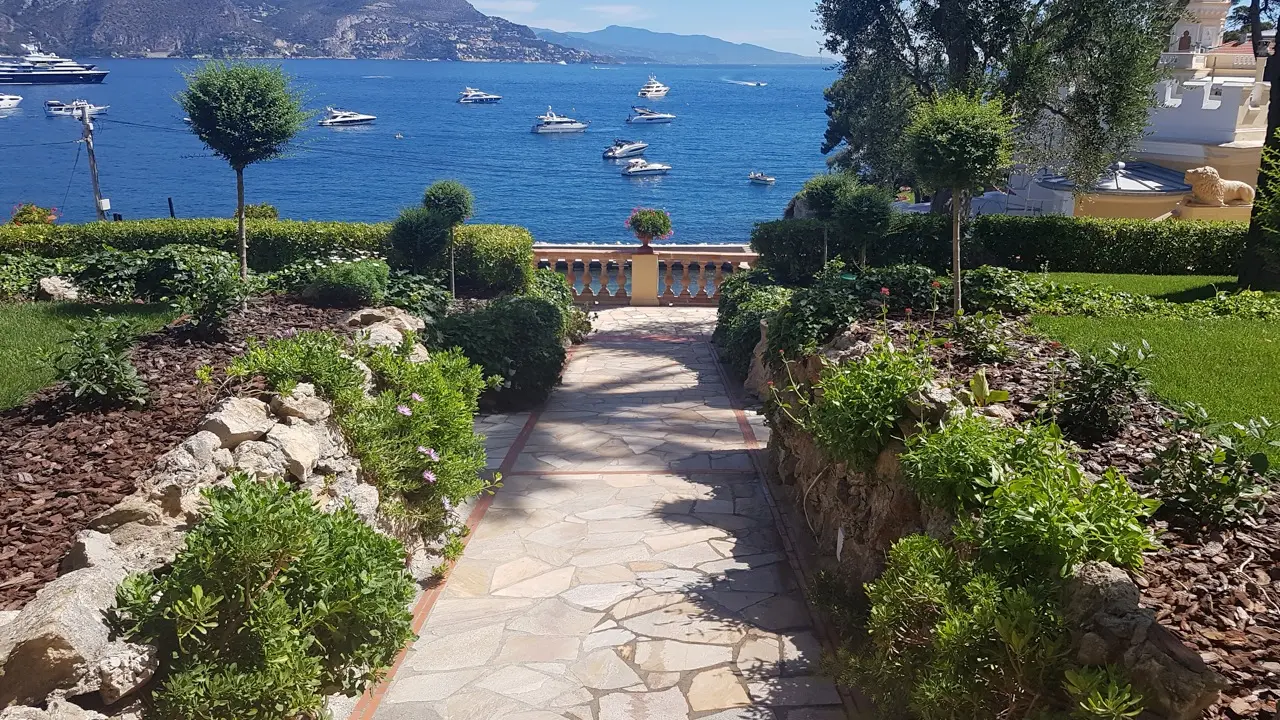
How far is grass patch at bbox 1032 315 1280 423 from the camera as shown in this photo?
5.73 metres

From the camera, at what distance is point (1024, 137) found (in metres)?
14.0

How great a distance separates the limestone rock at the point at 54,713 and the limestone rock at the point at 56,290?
8.44m

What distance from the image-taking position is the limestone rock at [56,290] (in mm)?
10168

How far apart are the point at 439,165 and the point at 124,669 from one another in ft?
262

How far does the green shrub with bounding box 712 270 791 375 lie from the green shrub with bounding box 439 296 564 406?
2.43 m

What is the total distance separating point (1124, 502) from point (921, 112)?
4.89m

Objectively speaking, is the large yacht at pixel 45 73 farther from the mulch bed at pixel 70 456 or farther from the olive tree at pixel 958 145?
the olive tree at pixel 958 145

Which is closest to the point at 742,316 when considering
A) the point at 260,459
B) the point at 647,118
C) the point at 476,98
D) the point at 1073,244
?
the point at 1073,244

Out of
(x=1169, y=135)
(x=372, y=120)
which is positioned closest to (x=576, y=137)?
(x=372, y=120)

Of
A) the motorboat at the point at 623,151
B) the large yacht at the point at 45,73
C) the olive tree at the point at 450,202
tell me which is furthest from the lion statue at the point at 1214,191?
the large yacht at the point at 45,73

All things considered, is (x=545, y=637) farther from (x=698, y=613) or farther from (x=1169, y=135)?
(x=1169, y=135)

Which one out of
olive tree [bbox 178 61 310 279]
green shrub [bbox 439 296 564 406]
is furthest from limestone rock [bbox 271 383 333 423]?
green shrub [bbox 439 296 564 406]

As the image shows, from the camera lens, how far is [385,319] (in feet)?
28.8

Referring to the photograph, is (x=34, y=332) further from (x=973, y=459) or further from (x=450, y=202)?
(x=973, y=459)
